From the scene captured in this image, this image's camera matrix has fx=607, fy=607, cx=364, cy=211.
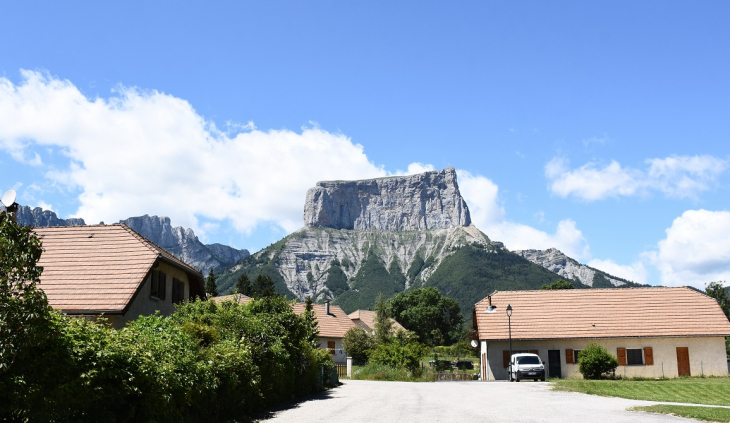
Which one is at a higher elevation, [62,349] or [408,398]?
[62,349]

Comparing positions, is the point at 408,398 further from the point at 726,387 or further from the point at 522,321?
the point at 522,321

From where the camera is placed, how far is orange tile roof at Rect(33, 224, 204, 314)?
68.8 feet

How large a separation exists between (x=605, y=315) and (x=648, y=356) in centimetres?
374

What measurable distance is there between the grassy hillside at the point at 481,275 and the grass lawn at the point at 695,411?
139 meters

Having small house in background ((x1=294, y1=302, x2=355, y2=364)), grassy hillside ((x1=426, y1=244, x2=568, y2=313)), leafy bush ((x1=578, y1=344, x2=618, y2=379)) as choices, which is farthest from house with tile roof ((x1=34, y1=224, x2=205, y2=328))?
grassy hillside ((x1=426, y1=244, x2=568, y2=313))

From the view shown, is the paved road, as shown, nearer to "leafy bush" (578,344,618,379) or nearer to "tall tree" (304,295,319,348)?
"tall tree" (304,295,319,348)

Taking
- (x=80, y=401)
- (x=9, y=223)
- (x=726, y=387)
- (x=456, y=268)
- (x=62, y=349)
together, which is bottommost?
(x=726, y=387)

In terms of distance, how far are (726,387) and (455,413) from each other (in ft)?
51.6

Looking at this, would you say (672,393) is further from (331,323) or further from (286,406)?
(331,323)

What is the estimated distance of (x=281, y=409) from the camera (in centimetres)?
1716

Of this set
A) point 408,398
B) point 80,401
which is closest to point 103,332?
point 80,401

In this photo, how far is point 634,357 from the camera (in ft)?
125

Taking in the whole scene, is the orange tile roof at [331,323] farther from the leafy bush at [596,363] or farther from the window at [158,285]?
the window at [158,285]

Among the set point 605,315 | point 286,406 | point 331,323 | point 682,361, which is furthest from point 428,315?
point 286,406
